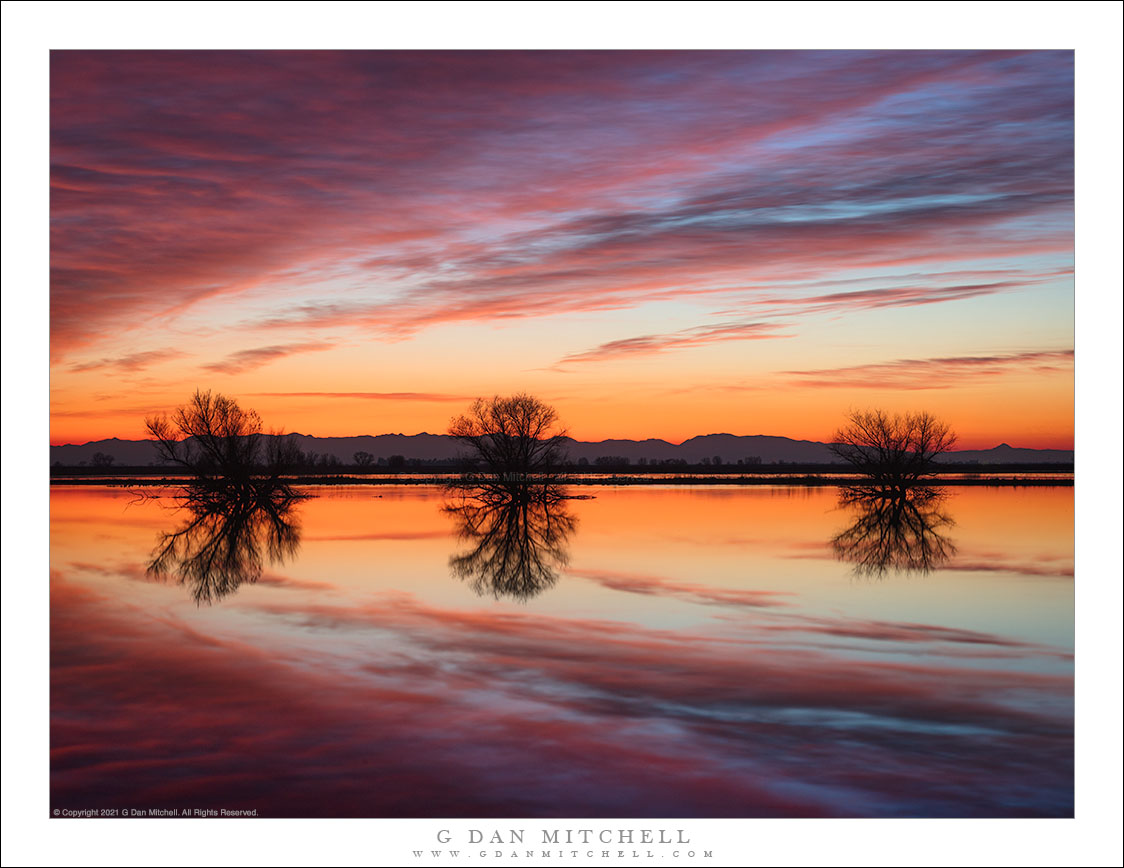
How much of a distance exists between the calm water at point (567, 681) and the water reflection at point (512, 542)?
0.18 m

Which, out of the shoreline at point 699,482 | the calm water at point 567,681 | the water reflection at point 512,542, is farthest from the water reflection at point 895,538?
the shoreline at point 699,482

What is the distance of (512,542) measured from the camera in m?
26.3

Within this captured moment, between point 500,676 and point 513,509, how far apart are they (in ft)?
99.3

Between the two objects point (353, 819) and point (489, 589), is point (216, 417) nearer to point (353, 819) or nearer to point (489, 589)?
point (489, 589)

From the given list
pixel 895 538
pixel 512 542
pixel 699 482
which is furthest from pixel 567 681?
pixel 699 482

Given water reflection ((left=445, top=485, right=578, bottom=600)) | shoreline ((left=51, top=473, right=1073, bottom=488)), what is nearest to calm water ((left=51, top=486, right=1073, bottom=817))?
water reflection ((left=445, top=485, right=578, bottom=600))

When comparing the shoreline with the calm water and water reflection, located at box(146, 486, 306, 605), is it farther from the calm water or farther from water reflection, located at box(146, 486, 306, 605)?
the calm water

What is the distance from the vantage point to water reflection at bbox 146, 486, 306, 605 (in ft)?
64.9

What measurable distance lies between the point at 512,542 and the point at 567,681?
49.9 feet

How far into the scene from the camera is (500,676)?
11367 millimetres

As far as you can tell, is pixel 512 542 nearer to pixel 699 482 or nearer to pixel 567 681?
pixel 567 681

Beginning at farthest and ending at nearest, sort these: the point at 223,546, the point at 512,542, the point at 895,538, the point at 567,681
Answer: the point at 895,538 → the point at 512,542 → the point at 223,546 → the point at 567,681

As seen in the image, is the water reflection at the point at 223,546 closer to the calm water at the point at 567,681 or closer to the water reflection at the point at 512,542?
the calm water at the point at 567,681

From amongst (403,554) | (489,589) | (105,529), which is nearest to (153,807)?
(489,589)
